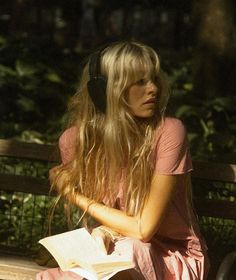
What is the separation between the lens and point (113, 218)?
3.79 metres

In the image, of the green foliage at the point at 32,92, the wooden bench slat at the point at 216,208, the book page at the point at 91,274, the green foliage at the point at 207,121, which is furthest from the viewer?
the green foliage at the point at 32,92

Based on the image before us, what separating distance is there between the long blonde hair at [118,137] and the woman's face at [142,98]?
0.09ft

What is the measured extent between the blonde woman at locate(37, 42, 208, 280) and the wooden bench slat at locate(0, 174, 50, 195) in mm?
981

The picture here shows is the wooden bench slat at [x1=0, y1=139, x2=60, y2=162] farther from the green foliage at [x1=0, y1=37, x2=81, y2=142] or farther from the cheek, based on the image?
the green foliage at [x1=0, y1=37, x2=81, y2=142]

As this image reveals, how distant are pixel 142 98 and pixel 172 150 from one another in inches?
11.1

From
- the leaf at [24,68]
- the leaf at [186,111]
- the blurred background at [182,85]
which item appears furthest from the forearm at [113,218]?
the leaf at [24,68]

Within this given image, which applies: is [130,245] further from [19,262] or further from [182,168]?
[19,262]

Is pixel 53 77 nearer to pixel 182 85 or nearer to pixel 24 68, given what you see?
pixel 24 68

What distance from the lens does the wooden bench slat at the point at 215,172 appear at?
442 cm

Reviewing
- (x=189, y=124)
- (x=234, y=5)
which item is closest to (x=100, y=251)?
(x=189, y=124)

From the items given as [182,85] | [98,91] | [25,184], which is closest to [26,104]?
[182,85]

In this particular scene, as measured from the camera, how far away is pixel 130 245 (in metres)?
3.63

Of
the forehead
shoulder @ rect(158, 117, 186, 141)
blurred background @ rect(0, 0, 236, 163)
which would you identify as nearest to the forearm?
shoulder @ rect(158, 117, 186, 141)

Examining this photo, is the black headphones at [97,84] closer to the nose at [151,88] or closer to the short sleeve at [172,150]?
the nose at [151,88]
